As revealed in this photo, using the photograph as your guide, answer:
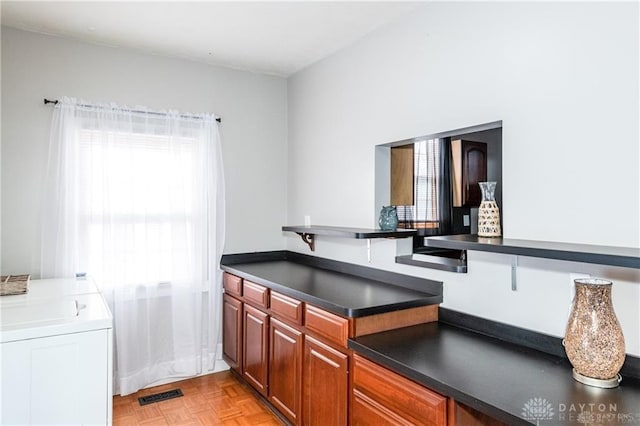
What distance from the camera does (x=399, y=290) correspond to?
241 cm

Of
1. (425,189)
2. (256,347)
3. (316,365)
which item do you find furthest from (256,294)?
(425,189)

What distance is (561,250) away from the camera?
1373 millimetres

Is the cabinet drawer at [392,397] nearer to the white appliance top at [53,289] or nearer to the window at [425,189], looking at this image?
the window at [425,189]

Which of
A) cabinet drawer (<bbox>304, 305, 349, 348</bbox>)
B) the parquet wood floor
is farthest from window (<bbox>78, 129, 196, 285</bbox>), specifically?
cabinet drawer (<bbox>304, 305, 349, 348</bbox>)

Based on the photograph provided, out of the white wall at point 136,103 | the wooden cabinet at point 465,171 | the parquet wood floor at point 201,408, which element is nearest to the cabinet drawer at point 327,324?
the parquet wood floor at point 201,408

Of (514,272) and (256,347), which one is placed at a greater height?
(514,272)

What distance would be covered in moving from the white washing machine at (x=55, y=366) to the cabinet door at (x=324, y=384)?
0.99m

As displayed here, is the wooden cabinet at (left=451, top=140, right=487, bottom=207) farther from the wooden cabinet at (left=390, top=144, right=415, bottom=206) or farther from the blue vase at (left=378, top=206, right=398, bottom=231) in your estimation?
the blue vase at (left=378, top=206, right=398, bottom=231)

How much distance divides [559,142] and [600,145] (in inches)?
6.2

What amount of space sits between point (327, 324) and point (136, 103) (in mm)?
2258

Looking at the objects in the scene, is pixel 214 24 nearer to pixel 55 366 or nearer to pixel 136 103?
pixel 136 103

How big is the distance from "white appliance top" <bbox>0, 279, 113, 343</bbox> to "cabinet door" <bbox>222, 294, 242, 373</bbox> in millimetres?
1063

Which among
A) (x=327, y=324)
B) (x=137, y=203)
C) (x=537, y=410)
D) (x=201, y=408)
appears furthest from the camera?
(x=137, y=203)

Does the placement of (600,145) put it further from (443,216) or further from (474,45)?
(443,216)
